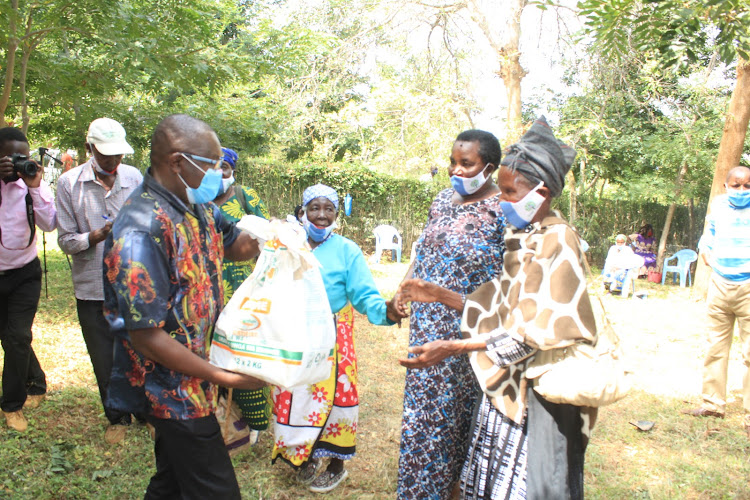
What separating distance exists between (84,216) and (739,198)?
5054 millimetres

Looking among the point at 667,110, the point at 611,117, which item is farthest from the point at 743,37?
the point at 611,117

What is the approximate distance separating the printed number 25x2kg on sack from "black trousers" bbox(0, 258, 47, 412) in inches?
102

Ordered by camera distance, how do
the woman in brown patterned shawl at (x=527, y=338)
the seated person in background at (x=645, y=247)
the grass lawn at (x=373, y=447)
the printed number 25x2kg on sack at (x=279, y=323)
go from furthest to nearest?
1. the seated person in background at (x=645, y=247)
2. the grass lawn at (x=373, y=447)
3. the woman in brown patterned shawl at (x=527, y=338)
4. the printed number 25x2kg on sack at (x=279, y=323)

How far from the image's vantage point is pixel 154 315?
70.6 inches

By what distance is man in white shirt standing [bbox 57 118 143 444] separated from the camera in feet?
12.2

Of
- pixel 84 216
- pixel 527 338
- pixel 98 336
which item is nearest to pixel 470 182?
pixel 527 338

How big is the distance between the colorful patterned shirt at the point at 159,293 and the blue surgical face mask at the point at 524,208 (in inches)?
46.9

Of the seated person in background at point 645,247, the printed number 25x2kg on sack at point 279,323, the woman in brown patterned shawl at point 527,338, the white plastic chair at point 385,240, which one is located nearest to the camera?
the printed number 25x2kg on sack at point 279,323

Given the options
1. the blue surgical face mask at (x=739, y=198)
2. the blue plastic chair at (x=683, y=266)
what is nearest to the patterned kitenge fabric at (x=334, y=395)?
the blue surgical face mask at (x=739, y=198)

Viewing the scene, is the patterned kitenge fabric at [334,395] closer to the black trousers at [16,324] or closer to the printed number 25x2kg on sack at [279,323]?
the printed number 25x2kg on sack at [279,323]

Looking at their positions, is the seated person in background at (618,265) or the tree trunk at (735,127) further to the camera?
the seated person in background at (618,265)

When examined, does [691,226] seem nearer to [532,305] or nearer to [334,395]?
[334,395]

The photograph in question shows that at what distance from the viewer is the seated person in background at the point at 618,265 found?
440 inches

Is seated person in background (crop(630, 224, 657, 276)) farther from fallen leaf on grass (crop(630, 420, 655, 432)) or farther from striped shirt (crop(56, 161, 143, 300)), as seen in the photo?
striped shirt (crop(56, 161, 143, 300))
